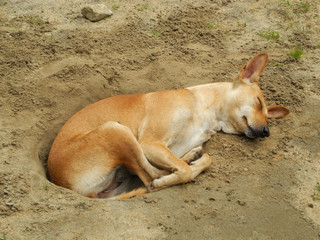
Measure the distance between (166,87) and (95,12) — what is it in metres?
2.28

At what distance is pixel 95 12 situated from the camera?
755cm

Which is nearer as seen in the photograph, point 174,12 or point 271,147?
Result: point 271,147

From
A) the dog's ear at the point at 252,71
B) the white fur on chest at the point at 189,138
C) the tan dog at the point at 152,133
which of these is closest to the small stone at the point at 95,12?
the tan dog at the point at 152,133

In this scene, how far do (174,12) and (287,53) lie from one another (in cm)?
242

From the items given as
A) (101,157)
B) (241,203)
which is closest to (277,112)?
(241,203)

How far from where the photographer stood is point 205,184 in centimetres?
467

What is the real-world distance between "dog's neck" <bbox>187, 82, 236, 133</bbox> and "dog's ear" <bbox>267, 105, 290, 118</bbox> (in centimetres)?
61

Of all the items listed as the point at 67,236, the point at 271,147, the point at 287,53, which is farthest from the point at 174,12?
the point at 67,236

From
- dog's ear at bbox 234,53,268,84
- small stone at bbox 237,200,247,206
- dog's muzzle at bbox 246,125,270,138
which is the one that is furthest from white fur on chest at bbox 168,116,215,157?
small stone at bbox 237,200,247,206

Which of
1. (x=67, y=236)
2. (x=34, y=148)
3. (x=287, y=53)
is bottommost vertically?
(x=34, y=148)

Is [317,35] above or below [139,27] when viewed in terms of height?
Result: above

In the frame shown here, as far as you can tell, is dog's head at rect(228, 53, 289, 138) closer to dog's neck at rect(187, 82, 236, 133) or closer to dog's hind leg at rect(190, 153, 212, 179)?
dog's neck at rect(187, 82, 236, 133)

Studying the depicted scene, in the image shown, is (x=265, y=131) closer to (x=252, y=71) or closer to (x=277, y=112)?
(x=277, y=112)

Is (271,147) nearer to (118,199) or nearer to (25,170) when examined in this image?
(118,199)
